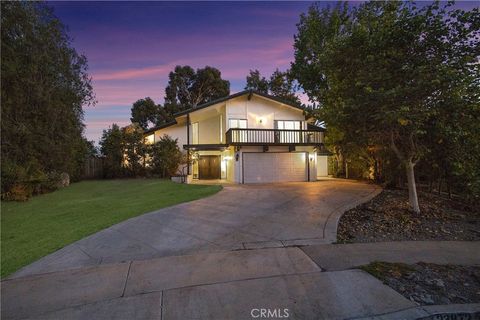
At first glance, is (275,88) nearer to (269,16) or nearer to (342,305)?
(269,16)

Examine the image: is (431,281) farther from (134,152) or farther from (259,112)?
(134,152)

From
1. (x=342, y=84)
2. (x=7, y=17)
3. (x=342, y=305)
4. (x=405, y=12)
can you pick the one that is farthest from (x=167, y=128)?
(x=342, y=305)

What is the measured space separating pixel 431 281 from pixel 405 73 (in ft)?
18.7

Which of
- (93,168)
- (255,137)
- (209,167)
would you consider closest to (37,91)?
(93,168)

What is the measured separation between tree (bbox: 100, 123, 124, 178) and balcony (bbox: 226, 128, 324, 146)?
34.2 feet

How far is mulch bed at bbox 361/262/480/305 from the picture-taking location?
9.92ft

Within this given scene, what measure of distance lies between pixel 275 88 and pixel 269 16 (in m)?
19.5

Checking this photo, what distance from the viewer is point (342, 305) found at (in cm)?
280

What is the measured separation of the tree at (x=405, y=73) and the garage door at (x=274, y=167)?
343 inches

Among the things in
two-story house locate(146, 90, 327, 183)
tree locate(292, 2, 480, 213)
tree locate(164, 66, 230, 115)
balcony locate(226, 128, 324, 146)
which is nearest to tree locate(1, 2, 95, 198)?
two-story house locate(146, 90, 327, 183)

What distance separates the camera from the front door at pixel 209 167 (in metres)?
19.9

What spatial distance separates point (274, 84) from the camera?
96.6ft

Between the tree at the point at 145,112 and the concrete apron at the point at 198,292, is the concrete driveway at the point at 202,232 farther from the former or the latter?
the tree at the point at 145,112

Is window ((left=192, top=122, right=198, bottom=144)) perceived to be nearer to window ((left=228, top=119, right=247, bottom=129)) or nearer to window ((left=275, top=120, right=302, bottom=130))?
window ((left=228, top=119, right=247, bottom=129))
